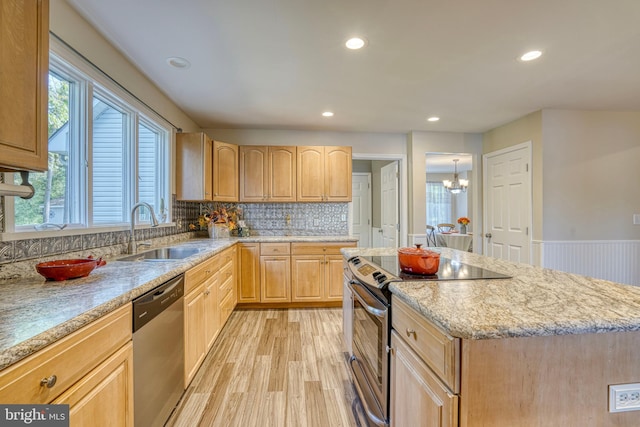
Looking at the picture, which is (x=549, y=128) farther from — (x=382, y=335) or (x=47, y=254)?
(x=47, y=254)

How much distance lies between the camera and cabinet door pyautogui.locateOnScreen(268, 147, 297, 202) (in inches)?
152

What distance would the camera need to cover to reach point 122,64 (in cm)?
220

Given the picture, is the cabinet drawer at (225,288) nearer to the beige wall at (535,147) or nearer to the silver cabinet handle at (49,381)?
the silver cabinet handle at (49,381)

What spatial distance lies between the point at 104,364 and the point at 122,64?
7.20 ft

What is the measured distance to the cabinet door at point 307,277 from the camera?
355 cm

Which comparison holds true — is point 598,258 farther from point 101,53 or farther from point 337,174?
point 101,53

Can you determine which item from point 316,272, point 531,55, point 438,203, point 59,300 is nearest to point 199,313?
point 59,300

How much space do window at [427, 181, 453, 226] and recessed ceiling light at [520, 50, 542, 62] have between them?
6.67m

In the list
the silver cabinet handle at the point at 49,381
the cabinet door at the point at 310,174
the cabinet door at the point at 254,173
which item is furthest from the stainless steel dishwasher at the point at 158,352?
the cabinet door at the point at 310,174

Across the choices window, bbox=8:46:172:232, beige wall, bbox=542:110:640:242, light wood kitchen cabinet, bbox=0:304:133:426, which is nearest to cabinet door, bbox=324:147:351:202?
window, bbox=8:46:172:232

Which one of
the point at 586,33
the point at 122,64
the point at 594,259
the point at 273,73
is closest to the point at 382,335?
the point at 273,73

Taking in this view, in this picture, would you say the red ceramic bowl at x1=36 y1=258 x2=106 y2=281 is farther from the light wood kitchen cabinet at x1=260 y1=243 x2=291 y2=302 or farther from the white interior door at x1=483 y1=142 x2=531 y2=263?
the white interior door at x1=483 y1=142 x2=531 y2=263

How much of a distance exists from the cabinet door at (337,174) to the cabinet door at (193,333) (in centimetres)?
225

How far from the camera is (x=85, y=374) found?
0.96 meters
